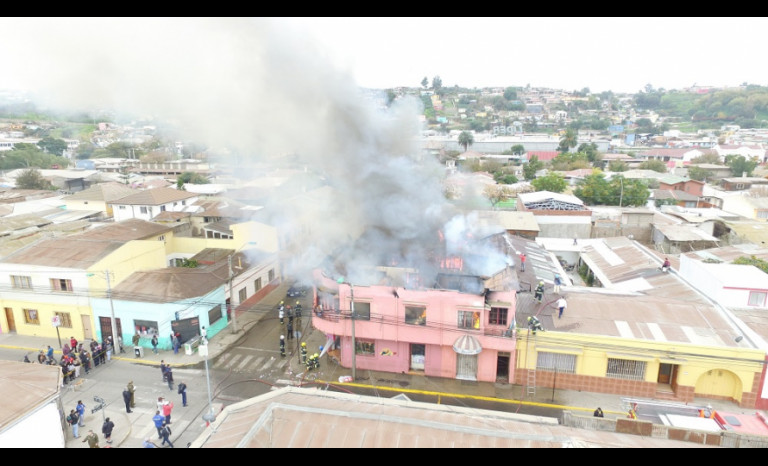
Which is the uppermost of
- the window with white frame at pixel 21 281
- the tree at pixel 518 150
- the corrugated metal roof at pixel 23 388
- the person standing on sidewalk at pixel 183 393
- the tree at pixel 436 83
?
the tree at pixel 436 83

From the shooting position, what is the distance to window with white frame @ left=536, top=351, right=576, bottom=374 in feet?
62.7

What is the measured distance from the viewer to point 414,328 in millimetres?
19781

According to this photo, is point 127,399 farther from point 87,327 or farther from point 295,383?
point 87,327

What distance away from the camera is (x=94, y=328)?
22922 millimetres

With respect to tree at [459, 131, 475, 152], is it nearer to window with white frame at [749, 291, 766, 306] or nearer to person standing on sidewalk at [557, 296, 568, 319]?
window with white frame at [749, 291, 766, 306]

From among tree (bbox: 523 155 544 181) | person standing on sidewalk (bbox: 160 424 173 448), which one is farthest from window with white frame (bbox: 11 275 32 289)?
tree (bbox: 523 155 544 181)

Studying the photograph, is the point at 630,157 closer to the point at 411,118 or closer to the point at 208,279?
the point at 411,118

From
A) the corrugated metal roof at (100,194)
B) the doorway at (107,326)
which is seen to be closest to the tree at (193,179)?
the corrugated metal roof at (100,194)

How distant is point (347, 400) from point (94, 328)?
18.3 metres

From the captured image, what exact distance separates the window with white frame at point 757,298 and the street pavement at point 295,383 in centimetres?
597

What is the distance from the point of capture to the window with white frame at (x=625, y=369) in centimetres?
1858

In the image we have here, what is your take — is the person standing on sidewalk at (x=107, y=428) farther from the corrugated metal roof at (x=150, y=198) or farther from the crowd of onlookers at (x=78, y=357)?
the corrugated metal roof at (x=150, y=198)

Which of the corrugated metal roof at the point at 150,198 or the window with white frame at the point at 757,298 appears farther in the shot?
the corrugated metal roof at the point at 150,198

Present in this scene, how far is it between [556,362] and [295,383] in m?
11.3
